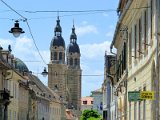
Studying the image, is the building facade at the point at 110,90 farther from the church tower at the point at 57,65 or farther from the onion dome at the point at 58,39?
the onion dome at the point at 58,39

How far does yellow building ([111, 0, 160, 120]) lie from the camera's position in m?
18.0

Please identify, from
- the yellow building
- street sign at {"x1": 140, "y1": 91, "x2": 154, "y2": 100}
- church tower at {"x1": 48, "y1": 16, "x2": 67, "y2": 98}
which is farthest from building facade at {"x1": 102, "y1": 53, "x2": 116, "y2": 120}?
church tower at {"x1": 48, "y1": 16, "x2": 67, "y2": 98}

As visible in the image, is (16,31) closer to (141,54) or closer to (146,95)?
(141,54)

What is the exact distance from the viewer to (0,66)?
50125 millimetres

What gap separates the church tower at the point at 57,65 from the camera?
625 ft

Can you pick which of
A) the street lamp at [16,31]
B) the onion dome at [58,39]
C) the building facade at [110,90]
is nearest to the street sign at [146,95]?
the street lamp at [16,31]

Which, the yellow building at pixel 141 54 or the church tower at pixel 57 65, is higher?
the church tower at pixel 57 65

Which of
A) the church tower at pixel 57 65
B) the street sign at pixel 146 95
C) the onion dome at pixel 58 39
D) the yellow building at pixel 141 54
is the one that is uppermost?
the onion dome at pixel 58 39

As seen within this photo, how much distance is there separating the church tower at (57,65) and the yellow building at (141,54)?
161466 millimetres

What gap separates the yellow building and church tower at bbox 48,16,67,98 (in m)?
161

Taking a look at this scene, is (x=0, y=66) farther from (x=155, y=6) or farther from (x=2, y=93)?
(x=155, y=6)

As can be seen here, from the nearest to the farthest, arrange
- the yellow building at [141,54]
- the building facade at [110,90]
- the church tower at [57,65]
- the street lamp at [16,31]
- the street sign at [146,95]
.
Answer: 1. the street sign at [146,95]
2. the yellow building at [141,54]
3. the street lamp at [16,31]
4. the building facade at [110,90]
5. the church tower at [57,65]

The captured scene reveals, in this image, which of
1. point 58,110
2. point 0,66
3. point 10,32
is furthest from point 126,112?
point 58,110

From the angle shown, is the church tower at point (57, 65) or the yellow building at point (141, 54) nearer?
the yellow building at point (141, 54)
